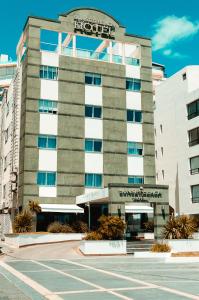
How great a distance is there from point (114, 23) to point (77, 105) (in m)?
13.9

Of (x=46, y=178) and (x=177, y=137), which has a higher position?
(x=177, y=137)

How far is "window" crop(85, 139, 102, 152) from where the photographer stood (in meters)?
54.5

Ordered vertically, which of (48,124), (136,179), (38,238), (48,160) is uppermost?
(48,124)

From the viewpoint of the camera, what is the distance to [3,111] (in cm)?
6962

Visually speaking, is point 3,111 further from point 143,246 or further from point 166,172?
point 143,246

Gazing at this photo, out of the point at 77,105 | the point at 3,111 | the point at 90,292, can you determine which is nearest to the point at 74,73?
the point at 77,105

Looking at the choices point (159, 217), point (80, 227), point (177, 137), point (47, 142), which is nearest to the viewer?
point (159, 217)

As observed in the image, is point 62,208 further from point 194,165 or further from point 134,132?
point 194,165

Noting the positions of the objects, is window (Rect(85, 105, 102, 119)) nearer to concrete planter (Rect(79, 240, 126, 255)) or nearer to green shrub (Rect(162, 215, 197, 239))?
green shrub (Rect(162, 215, 197, 239))

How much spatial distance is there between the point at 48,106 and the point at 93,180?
11367mm

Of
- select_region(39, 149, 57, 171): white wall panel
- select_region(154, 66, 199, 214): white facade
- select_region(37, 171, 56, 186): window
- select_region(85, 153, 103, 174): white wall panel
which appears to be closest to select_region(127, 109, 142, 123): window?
select_region(85, 153, 103, 174): white wall panel

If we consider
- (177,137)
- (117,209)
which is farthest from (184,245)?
(177,137)

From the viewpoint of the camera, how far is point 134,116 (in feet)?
189


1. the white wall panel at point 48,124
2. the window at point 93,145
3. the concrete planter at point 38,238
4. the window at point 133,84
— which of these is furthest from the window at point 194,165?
the concrete planter at point 38,238
